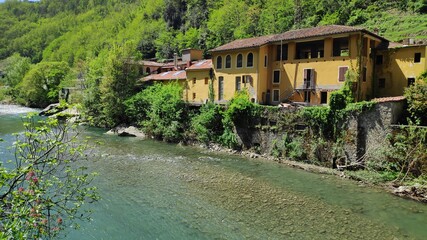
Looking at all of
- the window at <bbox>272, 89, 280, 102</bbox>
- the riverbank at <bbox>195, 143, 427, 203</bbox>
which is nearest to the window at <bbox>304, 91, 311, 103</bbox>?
the window at <bbox>272, 89, 280, 102</bbox>

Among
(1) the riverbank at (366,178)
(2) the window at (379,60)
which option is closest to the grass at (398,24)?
(2) the window at (379,60)

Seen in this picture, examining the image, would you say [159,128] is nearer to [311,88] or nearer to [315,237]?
[311,88]

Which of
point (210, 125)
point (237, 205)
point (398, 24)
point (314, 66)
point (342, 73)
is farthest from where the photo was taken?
point (398, 24)

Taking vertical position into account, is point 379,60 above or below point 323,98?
above

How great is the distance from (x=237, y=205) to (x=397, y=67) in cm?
2071

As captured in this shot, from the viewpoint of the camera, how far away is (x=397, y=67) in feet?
93.5

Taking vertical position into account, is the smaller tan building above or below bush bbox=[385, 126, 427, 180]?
above

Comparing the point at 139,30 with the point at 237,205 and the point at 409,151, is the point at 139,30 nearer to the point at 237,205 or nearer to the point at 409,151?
the point at 409,151

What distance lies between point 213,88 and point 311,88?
11.4 metres

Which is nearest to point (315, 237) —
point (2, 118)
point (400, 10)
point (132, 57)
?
point (132, 57)

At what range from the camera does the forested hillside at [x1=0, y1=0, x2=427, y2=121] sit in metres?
48.7

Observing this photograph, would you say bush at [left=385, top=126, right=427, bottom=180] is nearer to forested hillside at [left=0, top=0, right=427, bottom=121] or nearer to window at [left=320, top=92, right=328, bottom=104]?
window at [left=320, top=92, right=328, bottom=104]

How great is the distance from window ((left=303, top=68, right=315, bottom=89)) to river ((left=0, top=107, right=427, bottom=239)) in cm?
894

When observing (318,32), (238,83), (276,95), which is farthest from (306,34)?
Answer: (238,83)
